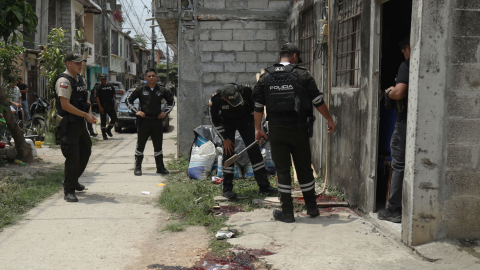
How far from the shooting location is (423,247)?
12.6 feet

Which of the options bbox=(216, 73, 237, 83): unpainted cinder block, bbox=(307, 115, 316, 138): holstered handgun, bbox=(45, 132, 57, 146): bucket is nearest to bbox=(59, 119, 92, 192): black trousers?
bbox=(307, 115, 316, 138): holstered handgun

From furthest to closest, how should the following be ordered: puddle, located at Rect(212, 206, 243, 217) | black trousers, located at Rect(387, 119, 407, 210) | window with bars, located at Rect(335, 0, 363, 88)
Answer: window with bars, located at Rect(335, 0, 363, 88) → puddle, located at Rect(212, 206, 243, 217) → black trousers, located at Rect(387, 119, 407, 210)

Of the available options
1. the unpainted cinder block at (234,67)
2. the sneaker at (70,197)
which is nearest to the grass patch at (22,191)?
the sneaker at (70,197)

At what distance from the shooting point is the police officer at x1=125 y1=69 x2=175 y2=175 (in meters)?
8.00

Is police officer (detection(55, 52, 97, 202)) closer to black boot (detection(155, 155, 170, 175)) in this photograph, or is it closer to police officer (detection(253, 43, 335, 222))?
black boot (detection(155, 155, 170, 175))

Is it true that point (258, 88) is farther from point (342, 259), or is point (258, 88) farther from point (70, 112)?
point (70, 112)

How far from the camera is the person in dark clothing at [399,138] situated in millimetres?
4281

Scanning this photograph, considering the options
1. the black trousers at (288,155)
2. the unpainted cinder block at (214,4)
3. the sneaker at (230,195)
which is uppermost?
the unpainted cinder block at (214,4)

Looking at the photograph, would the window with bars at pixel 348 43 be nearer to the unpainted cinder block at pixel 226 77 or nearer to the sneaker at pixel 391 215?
the sneaker at pixel 391 215

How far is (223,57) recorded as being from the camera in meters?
9.55

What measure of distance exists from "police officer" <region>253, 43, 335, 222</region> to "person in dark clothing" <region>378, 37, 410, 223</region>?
2.31 ft

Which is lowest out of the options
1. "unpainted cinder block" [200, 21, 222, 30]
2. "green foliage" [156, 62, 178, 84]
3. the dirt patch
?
the dirt patch

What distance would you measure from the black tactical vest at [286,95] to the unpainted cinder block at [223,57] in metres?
4.75

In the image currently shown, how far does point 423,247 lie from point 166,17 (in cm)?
758
